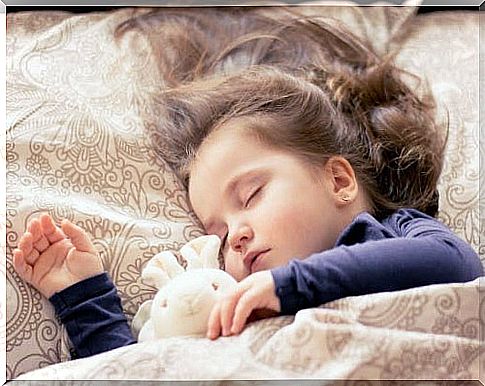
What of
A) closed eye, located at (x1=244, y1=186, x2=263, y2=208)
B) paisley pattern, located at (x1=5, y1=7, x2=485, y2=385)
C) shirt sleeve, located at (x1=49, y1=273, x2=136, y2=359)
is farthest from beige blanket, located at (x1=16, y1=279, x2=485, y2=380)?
closed eye, located at (x1=244, y1=186, x2=263, y2=208)

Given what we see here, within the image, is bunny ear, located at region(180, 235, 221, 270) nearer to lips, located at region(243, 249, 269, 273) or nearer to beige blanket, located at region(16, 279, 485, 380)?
lips, located at region(243, 249, 269, 273)

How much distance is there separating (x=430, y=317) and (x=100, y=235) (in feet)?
1.47

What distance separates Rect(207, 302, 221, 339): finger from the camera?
38.9 inches

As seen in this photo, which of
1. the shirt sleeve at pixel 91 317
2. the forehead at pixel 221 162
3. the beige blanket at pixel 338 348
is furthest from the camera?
the forehead at pixel 221 162

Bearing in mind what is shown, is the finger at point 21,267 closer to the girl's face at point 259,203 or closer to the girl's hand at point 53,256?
the girl's hand at point 53,256

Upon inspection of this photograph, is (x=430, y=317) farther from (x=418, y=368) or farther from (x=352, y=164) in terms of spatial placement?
(x=352, y=164)

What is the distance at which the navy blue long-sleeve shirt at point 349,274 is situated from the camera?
1010 millimetres

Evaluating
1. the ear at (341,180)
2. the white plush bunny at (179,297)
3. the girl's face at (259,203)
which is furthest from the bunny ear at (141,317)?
the ear at (341,180)

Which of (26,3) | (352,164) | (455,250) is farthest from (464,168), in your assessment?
(26,3)

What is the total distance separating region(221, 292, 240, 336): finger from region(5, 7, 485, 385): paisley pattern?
0.02 metres

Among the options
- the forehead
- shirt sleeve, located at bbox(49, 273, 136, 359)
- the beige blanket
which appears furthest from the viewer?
the forehead

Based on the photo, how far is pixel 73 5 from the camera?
4.96ft

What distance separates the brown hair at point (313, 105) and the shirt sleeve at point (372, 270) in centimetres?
20

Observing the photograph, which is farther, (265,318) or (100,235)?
(100,235)
